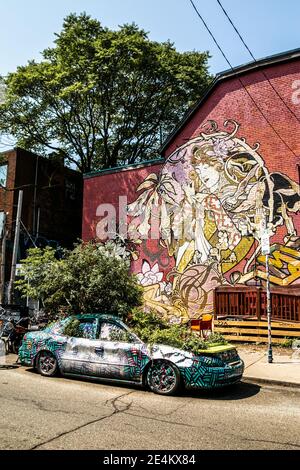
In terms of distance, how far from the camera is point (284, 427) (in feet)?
18.9

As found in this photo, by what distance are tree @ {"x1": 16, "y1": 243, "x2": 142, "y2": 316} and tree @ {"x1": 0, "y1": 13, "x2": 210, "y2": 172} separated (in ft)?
45.0

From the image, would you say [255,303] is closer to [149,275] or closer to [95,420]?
[149,275]

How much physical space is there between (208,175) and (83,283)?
828 cm

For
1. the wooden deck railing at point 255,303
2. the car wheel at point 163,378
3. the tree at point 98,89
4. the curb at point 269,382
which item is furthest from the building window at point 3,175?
the curb at point 269,382

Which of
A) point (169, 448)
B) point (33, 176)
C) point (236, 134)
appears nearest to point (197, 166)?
point (236, 134)

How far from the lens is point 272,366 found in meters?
9.94

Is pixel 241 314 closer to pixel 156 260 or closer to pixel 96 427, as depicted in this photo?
pixel 156 260

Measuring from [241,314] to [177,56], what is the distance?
694 inches

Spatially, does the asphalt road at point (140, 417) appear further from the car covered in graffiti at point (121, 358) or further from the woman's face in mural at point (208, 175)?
the woman's face in mural at point (208, 175)

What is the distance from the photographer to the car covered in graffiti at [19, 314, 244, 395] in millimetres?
7512

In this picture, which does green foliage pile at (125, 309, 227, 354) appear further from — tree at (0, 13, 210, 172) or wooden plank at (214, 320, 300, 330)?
tree at (0, 13, 210, 172)

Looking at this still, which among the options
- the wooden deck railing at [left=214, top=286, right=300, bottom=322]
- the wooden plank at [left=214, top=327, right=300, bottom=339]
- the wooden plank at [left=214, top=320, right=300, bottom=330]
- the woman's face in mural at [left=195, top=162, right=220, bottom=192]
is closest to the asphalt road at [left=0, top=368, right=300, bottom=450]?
the wooden plank at [left=214, top=327, right=300, bottom=339]

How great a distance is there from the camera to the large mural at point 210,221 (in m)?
15.8

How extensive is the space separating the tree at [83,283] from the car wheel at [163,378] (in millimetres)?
3964
